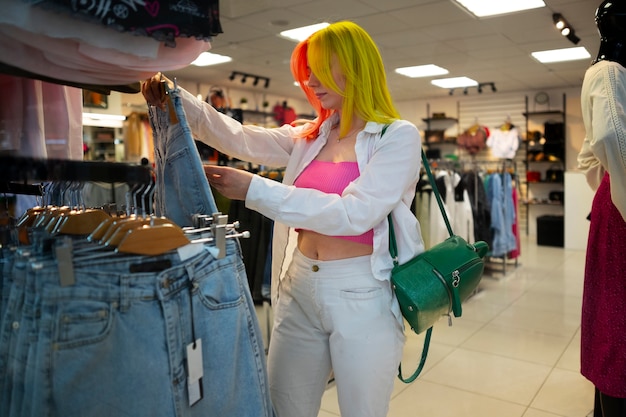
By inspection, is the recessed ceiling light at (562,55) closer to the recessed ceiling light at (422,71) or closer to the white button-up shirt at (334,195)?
the recessed ceiling light at (422,71)

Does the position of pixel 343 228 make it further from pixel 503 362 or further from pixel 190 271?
pixel 503 362

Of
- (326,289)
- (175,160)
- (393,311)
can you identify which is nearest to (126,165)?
(175,160)

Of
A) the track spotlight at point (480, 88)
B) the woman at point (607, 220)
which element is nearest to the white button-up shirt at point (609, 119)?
the woman at point (607, 220)

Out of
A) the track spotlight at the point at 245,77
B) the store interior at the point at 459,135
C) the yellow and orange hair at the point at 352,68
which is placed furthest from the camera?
the track spotlight at the point at 245,77

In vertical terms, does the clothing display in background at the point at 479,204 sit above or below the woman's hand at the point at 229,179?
below

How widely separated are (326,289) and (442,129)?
36.4 ft

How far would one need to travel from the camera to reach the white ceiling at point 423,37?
5090 mm

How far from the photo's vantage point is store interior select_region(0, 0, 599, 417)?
1.15 meters

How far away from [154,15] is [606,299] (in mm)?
2020

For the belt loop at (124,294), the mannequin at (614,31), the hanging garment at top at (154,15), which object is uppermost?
the mannequin at (614,31)

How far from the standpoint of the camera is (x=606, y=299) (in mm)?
2006

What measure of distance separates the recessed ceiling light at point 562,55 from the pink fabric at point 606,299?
600 centimetres

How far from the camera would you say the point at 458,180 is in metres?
5.12

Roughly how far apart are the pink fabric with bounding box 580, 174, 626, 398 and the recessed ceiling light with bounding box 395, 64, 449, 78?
21.3 feet
